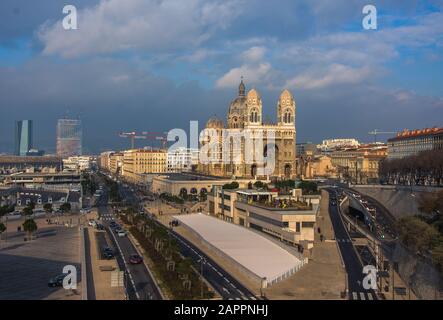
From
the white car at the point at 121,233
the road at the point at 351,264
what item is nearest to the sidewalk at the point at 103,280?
the white car at the point at 121,233

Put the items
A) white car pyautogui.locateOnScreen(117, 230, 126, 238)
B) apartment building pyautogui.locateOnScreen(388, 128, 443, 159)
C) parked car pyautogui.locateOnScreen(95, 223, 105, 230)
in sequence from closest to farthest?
white car pyautogui.locateOnScreen(117, 230, 126, 238)
parked car pyautogui.locateOnScreen(95, 223, 105, 230)
apartment building pyautogui.locateOnScreen(388, 128, 443, 159)

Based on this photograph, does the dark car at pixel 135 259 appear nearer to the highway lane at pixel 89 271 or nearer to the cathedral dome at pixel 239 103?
the highway lane at pixel 89 271

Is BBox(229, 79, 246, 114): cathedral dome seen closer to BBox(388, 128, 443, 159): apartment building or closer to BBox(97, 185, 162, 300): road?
BBox(388, 128, 443, 159): apartment building

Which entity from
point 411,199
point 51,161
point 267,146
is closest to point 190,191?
point 267,146

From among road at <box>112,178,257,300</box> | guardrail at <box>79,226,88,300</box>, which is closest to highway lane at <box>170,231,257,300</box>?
road at <box>112,178,257,300</box>

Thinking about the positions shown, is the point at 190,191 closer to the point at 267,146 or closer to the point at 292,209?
the point at 267,146

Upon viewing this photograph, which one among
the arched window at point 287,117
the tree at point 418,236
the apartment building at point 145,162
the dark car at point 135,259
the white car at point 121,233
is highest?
the arched window at point 287,117
